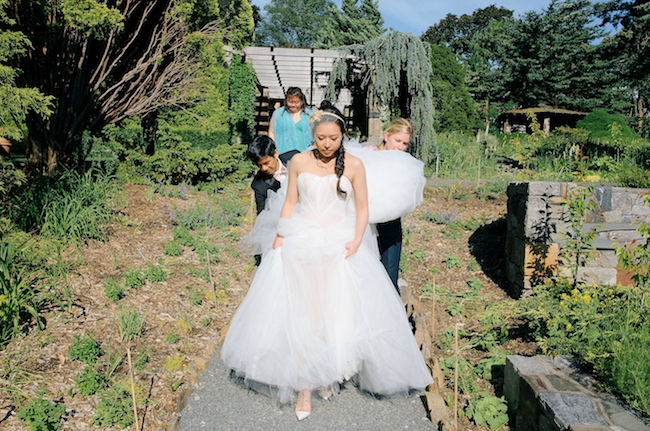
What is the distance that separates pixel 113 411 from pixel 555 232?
4.32 m

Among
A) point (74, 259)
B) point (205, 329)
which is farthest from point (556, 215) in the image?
point (74, 259)

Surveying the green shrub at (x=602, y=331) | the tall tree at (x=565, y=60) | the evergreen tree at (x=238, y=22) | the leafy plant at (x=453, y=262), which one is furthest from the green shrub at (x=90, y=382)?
the tall tree at (x=565, y=60)

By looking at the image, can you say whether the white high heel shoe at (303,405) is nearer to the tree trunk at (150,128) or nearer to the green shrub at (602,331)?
the green shrub at (602,331)

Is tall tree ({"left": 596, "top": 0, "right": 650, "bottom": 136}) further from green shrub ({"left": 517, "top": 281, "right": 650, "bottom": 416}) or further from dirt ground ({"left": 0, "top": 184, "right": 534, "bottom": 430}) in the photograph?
green shrub ({"left": 517, "top": 281, "right": 650, "bottom": 416})

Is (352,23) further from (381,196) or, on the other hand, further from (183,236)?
(381,196)

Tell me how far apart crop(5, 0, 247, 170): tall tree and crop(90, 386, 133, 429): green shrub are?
15.0 feet

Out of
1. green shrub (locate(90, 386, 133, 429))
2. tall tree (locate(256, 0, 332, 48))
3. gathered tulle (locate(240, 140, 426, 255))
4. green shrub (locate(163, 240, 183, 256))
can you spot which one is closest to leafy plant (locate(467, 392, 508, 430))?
gathered tulle (locate(240, 140, 426, 255))

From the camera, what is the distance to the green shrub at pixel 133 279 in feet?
15.1

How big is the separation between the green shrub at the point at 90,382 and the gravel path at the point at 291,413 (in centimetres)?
65

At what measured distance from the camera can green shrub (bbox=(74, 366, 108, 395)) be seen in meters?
3.13

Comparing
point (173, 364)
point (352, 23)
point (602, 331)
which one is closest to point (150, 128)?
point (173, 364)

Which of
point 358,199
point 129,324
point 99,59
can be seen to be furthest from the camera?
point 99,59

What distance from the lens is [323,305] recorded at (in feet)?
9.73

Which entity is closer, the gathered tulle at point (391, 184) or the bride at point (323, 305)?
the bride at point (323, 305)
